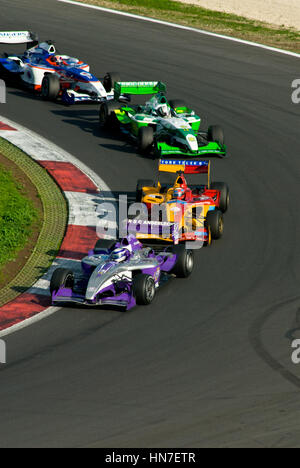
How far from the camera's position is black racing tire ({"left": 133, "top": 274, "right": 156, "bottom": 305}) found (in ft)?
52.4

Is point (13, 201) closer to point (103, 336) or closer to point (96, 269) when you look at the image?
point (96, 269)

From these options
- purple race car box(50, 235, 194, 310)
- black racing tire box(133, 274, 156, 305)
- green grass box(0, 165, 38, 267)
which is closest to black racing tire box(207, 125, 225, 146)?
green grass box(0, 165, 38, 267)

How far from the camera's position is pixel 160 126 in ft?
81.0

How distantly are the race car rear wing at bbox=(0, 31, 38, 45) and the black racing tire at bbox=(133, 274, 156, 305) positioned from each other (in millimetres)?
17113

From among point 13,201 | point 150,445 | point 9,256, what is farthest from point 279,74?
point 150,445

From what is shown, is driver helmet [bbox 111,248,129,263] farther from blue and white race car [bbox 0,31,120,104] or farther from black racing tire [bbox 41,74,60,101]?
black racing tire [bbox 41,74,60,101]

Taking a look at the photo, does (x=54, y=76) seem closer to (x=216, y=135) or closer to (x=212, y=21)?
(x=216, y=135)

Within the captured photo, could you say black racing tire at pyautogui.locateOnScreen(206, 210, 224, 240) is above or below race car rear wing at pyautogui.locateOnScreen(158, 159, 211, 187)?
below

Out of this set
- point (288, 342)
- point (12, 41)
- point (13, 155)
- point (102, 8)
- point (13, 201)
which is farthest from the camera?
point (102, 8)

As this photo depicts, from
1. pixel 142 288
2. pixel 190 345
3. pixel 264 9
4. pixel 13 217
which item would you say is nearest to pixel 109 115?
pixel 13 217

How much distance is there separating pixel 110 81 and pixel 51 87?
190cm

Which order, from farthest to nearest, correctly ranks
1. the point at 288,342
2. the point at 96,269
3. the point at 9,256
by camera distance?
the point at 9,256 < the point at 96,269 < the point at 288,342
